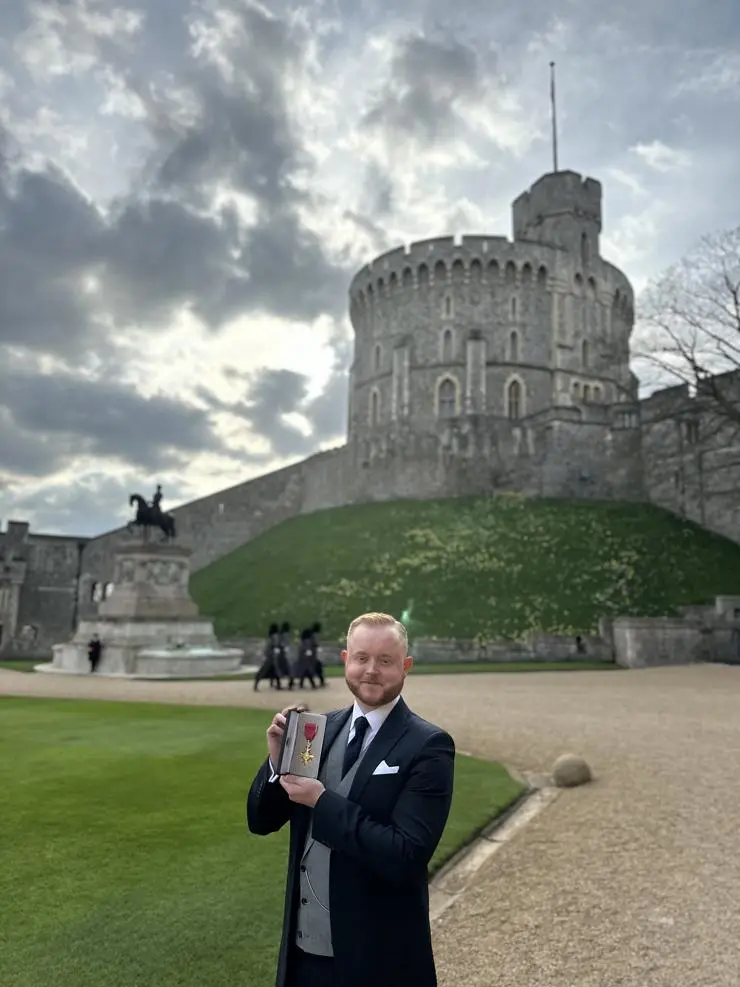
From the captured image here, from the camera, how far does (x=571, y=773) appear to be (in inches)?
323

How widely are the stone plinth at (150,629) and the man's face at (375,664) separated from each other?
2072 centimetres

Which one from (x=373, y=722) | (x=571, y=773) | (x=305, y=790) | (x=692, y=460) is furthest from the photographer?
(x=692, y=460)

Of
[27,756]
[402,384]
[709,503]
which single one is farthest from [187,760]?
[402,384]

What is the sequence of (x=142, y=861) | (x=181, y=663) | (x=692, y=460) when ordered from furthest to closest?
(x=692, y=460), (x=181, y=663), (x=142, y=861)

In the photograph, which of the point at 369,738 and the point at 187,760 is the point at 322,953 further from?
the point at 187,760

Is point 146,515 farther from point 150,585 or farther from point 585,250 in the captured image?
point 585,250

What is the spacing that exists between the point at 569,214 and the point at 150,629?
1808 inches

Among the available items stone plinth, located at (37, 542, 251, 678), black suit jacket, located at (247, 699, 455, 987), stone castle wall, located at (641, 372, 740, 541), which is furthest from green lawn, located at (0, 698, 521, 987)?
stone castle wall, located at (641, 372, 740, 541)

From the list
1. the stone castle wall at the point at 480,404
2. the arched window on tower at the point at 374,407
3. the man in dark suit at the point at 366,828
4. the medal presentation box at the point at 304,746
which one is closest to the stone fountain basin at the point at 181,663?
the man in dark suit at the point at 366,828

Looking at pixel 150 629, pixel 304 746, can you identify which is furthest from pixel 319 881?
pixel 150 629

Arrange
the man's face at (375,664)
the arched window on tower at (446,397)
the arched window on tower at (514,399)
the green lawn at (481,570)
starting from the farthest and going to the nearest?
1. the arched window on tower at (446,397)
2. the arched window on tower at (514,399)
3. the green lawn at (481,570)
4. the man's face at (375,664)

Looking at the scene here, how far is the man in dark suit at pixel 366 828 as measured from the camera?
2.17m

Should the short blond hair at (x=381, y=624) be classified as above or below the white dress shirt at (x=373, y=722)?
above

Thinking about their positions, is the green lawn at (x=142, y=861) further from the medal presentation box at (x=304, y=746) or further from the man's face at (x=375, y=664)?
the man's face at (x=375, y=664)
